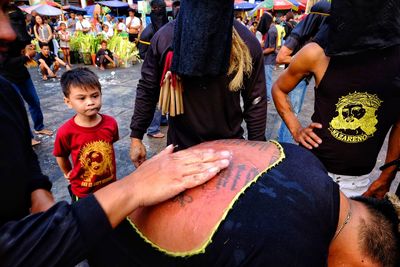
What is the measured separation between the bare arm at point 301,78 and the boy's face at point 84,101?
1424 millimetres

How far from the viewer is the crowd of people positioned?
0.88 meters

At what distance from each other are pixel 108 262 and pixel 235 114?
A: 1427 millimetres

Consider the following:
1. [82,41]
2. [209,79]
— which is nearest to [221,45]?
[209,79]

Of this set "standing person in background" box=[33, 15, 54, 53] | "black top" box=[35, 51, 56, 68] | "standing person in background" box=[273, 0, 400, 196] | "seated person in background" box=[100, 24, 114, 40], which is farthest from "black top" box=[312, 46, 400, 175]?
"seated person in background" box=[100, 24, 114, 40]

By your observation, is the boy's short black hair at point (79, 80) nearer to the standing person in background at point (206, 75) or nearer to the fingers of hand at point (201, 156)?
the standing person in background at point (206, 75)

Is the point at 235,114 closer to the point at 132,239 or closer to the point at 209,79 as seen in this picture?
the point at 209,79

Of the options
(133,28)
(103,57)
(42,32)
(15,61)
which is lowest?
(103,57)

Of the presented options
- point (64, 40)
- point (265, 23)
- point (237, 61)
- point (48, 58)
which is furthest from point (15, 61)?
point (64, 40)

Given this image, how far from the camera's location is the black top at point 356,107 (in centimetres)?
173

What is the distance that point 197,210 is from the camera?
0.94m

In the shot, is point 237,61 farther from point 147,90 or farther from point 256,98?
point 147,90

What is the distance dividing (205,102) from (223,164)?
44.3 inches

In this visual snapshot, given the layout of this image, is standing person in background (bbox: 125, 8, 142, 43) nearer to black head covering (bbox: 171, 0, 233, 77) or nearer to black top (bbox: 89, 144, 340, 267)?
black head covering (bbox: 171, 0, 233, 77)

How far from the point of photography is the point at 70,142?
2.38 meters
